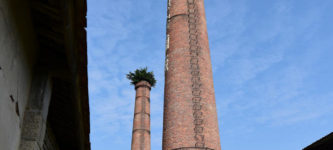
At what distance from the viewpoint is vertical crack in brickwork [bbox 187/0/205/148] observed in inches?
322

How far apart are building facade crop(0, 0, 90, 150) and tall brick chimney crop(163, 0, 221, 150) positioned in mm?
4790

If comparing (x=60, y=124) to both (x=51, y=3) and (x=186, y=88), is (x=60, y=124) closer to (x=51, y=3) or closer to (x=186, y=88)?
(x=51, y=3)

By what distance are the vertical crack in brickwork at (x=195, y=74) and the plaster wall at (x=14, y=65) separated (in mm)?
5590

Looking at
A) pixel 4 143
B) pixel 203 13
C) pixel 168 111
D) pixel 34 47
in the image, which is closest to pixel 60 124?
pixel 34 47

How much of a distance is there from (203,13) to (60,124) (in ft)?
24.0

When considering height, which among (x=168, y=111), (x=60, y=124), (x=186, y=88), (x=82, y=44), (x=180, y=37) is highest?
(x=180, y=37)

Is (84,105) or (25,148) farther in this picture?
(84,105)

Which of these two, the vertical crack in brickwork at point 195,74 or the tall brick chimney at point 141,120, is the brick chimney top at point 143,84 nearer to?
the tall brick chimney at point 141,120

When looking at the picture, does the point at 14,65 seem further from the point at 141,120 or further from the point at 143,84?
the point at 143,84

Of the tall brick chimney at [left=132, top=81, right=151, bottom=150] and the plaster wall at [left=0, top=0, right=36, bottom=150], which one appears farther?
the tall brick chimney at [left=132, top=81, right=151, bottom=150]

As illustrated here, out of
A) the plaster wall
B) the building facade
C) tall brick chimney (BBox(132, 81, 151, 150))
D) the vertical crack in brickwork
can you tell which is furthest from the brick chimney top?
the plaster wall

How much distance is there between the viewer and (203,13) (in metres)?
10.6

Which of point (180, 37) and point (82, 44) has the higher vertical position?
point (180, 37)

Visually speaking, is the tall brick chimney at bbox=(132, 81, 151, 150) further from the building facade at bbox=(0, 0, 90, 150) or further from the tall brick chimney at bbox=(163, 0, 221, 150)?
the building facade at bbox=(0, 0, 90, 150)
